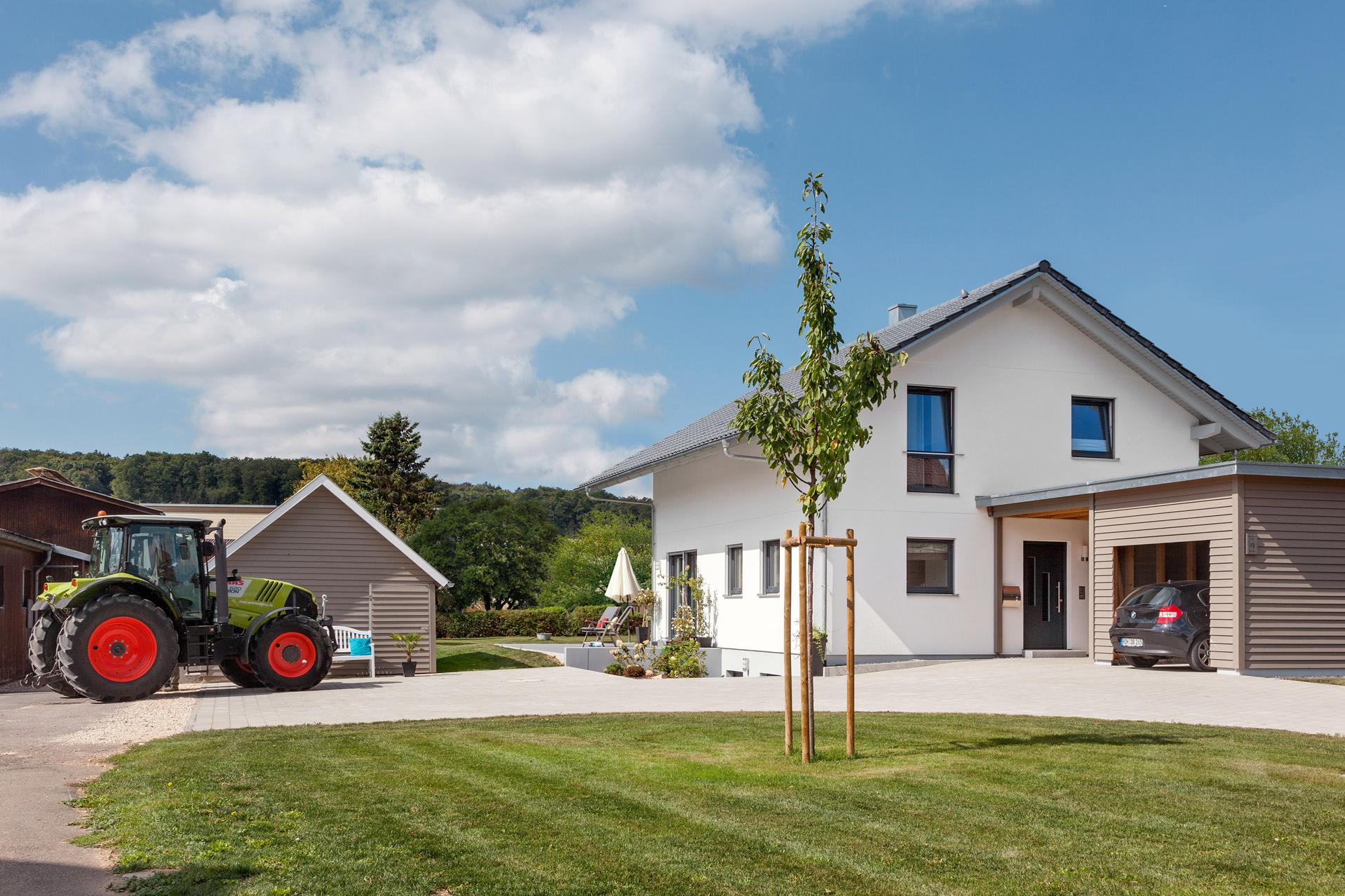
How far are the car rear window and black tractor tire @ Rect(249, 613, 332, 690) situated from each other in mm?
11669

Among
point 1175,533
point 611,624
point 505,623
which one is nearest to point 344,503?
point 611,624

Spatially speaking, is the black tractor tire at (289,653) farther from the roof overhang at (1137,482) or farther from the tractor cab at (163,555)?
the roof overhang at (1137,482)

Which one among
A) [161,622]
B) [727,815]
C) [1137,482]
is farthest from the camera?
[1137,482]

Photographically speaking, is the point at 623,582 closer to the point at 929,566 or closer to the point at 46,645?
the point at 929,566

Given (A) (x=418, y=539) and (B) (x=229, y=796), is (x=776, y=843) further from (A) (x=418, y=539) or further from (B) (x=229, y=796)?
(A) (x=418, y=539)

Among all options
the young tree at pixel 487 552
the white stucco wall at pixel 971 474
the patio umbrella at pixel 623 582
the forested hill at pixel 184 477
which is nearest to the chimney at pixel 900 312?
the white stucco wall at pixel 971 474

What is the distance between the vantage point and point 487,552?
43.9 metres

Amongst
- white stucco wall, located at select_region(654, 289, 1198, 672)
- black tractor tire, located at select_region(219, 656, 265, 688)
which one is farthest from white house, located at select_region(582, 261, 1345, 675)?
black tractor tire, located at select_region(219, 656, 265, 688)

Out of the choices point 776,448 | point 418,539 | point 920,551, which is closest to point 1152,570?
point 920,551

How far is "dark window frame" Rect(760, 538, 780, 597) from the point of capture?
72.6 ft

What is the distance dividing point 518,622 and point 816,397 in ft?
110

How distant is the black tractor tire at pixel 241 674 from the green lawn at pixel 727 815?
288 inches

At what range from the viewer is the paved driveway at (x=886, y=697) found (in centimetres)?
1247

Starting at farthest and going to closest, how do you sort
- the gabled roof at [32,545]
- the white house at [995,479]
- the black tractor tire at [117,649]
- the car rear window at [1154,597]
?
the white house at [995,479] → the gabled roof at [32,545] → the car rear window at [1154,597] → the black tractor tire at [117,649]
